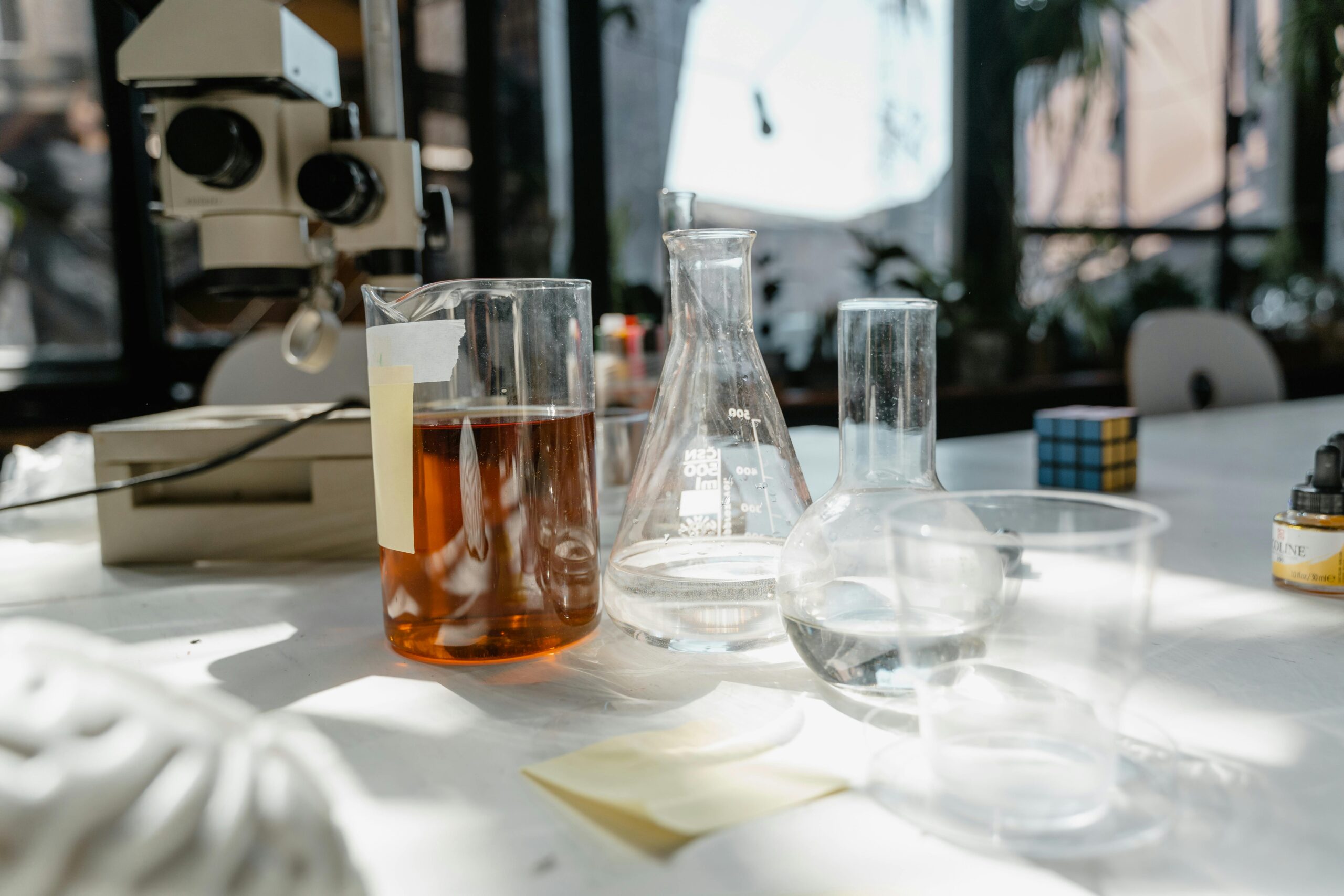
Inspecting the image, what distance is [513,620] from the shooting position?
48cm

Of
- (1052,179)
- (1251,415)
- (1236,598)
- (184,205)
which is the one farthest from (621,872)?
(1052,179)

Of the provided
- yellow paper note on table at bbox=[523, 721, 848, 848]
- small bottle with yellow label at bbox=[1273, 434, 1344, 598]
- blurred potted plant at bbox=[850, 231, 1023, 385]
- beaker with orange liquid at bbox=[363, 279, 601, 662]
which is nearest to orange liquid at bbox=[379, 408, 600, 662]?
beaker with orange liquid at bbox=[363, 279, 601, 662]

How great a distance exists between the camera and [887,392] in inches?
17.4

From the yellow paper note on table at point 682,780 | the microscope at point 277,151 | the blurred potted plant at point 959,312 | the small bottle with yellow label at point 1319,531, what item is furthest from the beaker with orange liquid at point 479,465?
the blurred potted plant at point 959,312

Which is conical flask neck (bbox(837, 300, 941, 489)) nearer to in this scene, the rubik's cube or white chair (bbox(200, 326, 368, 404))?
the rubik's cube

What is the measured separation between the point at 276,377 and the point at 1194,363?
175 cm

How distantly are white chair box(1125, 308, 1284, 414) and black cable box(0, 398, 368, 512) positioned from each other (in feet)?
5.55

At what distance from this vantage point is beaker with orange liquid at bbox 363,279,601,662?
1.55ft

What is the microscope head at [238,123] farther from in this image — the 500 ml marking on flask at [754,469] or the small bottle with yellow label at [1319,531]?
the small bottle with yellow label at [1319,531]

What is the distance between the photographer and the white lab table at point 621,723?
0.29 meters

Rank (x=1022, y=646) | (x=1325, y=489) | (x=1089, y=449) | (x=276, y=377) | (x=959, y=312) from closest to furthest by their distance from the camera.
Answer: (x=1022, y=646) → (x=1325, y=489) → (x=1089, y=449) → (x=276, y=377) → (x=959, y=312)

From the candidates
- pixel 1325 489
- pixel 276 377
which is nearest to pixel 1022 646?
pixel 1325 489

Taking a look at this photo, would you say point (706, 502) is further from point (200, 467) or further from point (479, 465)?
point (200, 467)

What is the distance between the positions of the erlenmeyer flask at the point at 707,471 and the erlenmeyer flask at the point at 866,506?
0.17 feet
